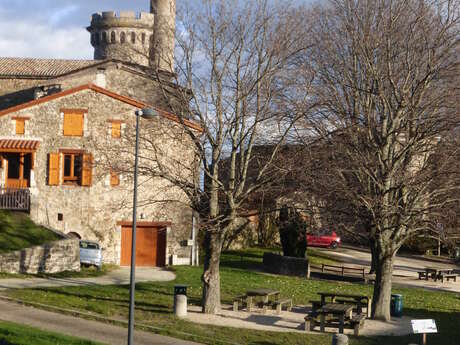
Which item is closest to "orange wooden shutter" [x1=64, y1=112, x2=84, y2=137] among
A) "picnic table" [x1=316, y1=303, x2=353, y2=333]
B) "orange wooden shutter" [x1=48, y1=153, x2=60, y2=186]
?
"orange wooden shutter" [x1=48, y1=153, x2=60, y2=186]

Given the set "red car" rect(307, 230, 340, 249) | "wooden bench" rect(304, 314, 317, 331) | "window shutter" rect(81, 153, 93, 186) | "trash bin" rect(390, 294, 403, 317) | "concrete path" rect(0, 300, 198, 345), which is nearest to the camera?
"concrete path" rect(0, 300, 198, 345)

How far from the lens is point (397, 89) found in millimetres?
21516

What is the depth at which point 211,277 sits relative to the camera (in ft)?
72.8

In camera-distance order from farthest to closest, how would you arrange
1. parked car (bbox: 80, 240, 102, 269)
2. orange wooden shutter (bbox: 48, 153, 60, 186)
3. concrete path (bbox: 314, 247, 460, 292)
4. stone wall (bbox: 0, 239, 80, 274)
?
orange wooden shutter (bbox: 48, 153, 60, 186)
concrete path (bbox: 314, 247, 460, 292)
parked car (bbox: 80, 240, 102, 269)
stone wall (bbox: 0, 239, 80, 274)

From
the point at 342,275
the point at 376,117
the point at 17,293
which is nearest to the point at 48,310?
the point at 17,293

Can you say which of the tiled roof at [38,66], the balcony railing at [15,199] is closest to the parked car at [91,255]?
the balcony railing at [15,199]

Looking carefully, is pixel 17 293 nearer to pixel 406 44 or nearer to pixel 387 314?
pixel 387 314

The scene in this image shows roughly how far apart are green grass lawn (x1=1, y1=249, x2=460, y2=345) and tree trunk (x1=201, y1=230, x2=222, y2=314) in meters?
1.35

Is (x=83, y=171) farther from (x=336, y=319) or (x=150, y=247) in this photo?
(x=336, y=319)

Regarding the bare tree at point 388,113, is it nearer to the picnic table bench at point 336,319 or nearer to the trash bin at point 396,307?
the trash bin at point 396,307

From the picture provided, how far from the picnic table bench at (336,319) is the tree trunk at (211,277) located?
336 cm

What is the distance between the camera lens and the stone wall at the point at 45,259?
92.3ft

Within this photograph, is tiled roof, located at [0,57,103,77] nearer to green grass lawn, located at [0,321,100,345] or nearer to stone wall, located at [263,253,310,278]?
stone wall, located at [263,253,310,278]

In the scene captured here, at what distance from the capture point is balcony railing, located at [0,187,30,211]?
34.1 m
